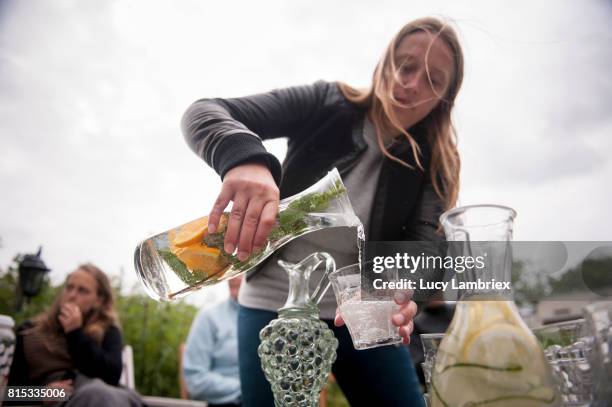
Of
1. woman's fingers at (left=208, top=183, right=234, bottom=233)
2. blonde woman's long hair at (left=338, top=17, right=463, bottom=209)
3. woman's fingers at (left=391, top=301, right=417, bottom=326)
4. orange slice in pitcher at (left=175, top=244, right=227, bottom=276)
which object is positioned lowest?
woman's fingers at (left=391, top=301, right=417, bottom=326)

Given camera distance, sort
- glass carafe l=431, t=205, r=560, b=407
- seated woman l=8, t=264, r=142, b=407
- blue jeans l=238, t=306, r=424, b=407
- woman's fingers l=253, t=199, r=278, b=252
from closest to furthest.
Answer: glass carafe l=431, t=205, r=560, b=407
woman's fingers l=253, t=199, r=278, b=252
blue jeans l=238, t=306, r=424, b=407
seated woman l=8, t=264, r=142, b=407

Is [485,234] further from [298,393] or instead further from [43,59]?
[43,59]

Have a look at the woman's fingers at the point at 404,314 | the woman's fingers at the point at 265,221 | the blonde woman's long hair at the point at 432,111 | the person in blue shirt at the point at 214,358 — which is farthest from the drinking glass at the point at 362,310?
the person in blue shirt at the point at 214,358

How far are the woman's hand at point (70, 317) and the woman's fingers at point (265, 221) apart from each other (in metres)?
1.88

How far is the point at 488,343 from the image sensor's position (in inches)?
16.8

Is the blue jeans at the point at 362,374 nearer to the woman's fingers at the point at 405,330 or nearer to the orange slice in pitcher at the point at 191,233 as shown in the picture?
the woman's fingers at the point at 405,330

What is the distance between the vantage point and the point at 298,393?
635 mm

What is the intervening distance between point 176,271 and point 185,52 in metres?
0.91

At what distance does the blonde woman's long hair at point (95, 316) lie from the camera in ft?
7.18

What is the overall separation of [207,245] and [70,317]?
1.83m

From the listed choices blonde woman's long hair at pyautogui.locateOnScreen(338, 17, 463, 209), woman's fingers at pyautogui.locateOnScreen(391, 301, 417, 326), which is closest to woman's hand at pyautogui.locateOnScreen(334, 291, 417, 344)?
woman's fingers at pyautogui.locateOnScreen(391, 301, 417, 326)

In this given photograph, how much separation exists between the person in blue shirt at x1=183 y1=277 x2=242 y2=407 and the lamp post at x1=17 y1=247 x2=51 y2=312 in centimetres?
101

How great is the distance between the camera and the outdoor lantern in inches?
82.3

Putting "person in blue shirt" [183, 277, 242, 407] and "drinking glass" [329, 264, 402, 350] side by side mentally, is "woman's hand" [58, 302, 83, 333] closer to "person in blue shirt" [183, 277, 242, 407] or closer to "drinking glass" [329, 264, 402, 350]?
"person in blue shirt" [183, 277, 242, 407]
